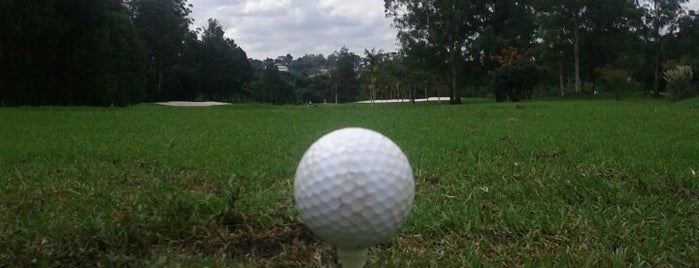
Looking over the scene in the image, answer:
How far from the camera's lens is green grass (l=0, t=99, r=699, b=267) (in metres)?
2.35

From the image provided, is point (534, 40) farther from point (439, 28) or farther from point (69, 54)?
point (69, 54)

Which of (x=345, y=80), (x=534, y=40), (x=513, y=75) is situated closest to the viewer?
(x=513, y=75)

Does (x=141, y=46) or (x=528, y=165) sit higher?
(x=141, y=46)

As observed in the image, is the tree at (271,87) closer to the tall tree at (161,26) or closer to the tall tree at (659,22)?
the tall tree at (161,26)

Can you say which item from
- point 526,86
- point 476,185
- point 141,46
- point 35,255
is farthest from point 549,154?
point 141,46

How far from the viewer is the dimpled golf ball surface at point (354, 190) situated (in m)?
1.49

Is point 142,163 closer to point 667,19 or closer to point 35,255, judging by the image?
point 35,255

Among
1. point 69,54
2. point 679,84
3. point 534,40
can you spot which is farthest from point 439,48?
point 69,54

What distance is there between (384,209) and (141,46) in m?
33.8

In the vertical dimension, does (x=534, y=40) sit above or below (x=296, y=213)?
above

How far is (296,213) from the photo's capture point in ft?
9.34

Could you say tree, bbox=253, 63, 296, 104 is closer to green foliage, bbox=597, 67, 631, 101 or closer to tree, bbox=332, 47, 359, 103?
tree, bbox=332, 47, 359, 103

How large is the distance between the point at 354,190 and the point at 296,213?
140cm

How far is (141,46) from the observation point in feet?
108
